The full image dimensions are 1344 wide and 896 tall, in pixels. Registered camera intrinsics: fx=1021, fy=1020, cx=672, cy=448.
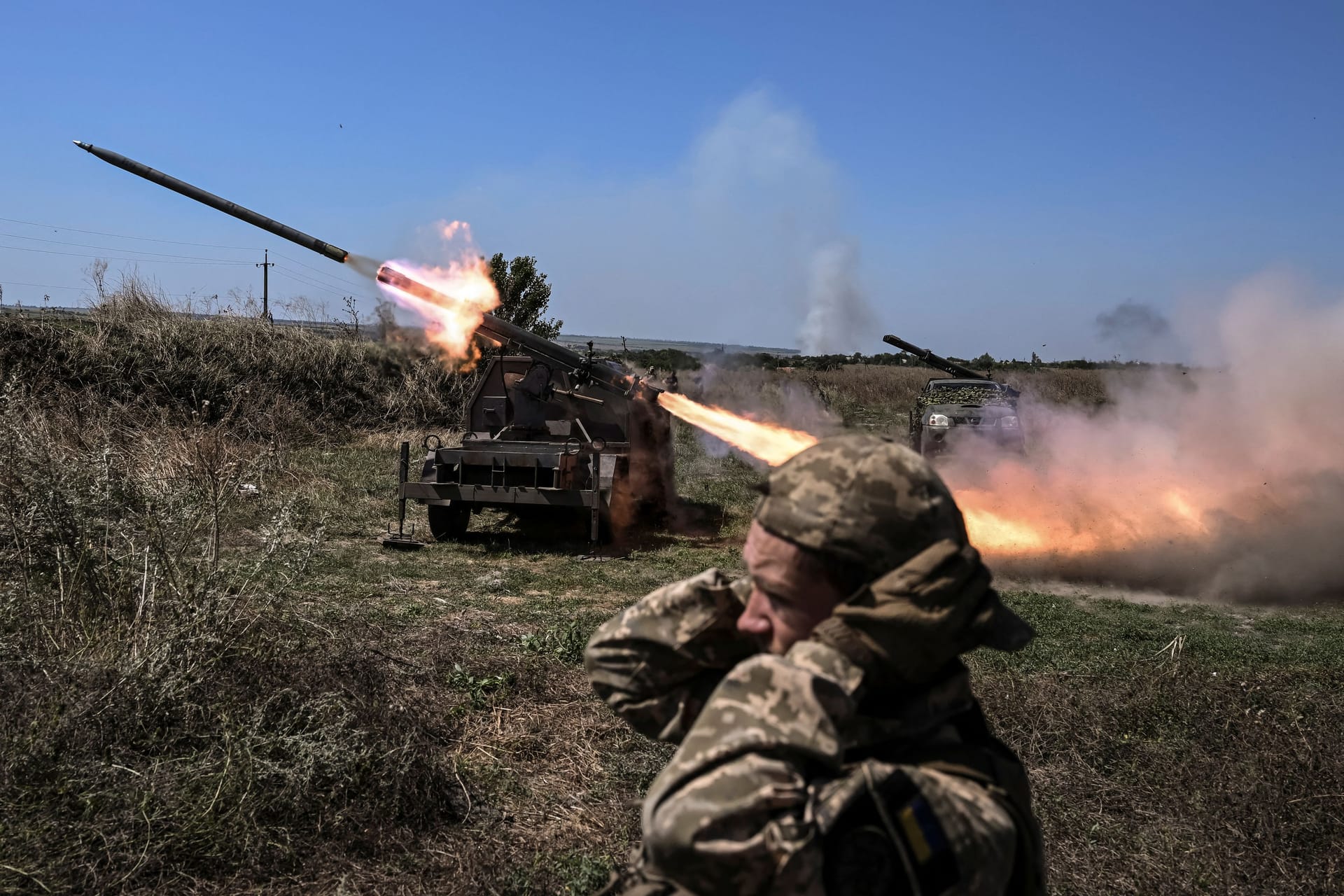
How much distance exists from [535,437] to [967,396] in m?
7.36

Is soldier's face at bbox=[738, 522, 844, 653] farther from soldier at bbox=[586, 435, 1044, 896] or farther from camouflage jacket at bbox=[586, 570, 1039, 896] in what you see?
camouflage jacket at bbox=[586, 570, 1039, 896]

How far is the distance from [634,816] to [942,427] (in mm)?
11852

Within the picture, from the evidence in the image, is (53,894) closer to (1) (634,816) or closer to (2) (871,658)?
(1) (634,816)

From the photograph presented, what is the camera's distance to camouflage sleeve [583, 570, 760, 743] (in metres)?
1.71

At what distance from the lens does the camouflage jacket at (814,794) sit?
125 centimetres

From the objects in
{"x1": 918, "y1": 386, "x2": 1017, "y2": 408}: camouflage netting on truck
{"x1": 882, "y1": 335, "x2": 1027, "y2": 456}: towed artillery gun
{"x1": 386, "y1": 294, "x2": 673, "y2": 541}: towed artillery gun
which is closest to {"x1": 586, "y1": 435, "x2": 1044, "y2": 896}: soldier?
{"x1": 386, "y1": 294, "x2": 673, "y2": 541}: towed artillery gun

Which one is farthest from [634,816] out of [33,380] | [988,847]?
[33,380]

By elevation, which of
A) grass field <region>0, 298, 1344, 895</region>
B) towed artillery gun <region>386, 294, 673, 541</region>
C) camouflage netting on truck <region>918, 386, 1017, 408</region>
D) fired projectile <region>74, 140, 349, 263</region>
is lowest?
grass field <region>0, 298, 1344, 895</region>

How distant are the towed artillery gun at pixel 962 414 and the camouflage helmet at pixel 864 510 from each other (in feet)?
43.9

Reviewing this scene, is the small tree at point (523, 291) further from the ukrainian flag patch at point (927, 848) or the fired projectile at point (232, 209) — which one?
the ukrainian flag patch at point (927, 848)

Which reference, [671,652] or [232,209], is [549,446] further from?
[671,652]

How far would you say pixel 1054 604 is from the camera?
9.21 metres

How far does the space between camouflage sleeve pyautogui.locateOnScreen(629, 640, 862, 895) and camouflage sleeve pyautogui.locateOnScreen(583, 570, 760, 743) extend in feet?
1.25

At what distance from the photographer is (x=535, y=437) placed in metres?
12.3
